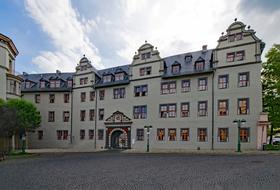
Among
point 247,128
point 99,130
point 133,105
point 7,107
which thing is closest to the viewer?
point 7,107

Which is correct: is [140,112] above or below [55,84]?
below

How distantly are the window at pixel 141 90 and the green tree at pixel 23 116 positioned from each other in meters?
13.4

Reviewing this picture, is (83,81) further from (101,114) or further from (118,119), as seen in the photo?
(118,119)

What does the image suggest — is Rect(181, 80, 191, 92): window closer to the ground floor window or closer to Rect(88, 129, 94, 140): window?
the ground floor window

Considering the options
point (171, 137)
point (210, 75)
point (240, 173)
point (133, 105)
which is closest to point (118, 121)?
point (133, 105)

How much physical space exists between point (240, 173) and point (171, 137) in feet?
71.7

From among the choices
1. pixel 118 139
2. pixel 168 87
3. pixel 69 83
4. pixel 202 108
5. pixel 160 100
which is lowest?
pixel 118 139

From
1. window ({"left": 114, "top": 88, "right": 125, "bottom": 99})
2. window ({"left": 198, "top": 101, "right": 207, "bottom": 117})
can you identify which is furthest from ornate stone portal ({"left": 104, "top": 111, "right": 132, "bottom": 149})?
window ({"left": 198, "top": 101, "right": 207, "bottom": 117})

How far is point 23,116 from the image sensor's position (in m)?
28.9

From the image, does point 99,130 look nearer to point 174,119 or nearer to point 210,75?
point 174,119

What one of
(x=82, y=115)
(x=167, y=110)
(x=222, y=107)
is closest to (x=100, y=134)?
(x=82, y=115)

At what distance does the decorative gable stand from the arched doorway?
1.44m

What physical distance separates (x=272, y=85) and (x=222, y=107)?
7.43 metres

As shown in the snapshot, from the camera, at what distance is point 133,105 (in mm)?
38938
